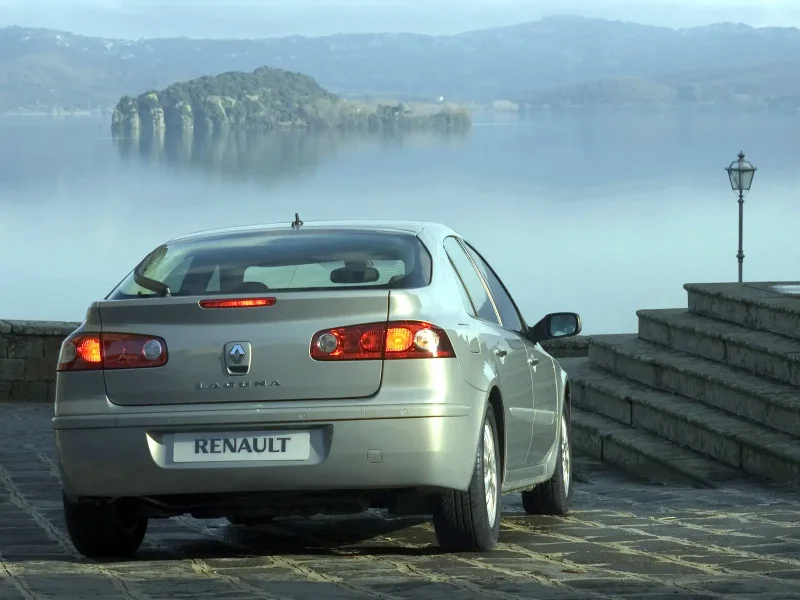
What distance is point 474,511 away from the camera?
6570mm

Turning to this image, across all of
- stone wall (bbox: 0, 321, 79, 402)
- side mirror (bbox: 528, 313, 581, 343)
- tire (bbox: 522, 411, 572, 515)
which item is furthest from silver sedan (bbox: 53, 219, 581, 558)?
stone wall (bbox: 0, 321, 79, 402)

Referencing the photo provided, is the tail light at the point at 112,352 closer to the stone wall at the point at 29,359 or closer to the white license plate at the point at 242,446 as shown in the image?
the white license plate at the point at 242,446

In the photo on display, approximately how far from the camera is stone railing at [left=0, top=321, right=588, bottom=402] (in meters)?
17.3

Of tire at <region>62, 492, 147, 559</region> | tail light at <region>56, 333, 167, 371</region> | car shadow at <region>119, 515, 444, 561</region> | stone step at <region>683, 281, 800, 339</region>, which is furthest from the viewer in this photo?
stone step at <region>683, 281, 800, 339</region>

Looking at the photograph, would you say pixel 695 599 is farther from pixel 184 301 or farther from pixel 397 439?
pixel 184 301

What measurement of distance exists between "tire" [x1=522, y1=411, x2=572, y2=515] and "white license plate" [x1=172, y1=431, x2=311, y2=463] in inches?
100

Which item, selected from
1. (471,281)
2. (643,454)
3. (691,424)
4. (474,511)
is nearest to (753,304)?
(691,424)

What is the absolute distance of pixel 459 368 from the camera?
252 inches

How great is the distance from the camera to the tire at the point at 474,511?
6547mm

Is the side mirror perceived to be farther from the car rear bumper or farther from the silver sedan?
the car rear bumper

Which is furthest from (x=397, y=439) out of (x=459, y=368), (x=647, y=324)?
(x=647, y=324)

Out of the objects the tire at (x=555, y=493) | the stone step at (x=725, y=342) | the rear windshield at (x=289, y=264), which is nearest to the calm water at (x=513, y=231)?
the stone step at (x=725, y=342)

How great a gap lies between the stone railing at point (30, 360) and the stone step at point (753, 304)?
21.4 feet

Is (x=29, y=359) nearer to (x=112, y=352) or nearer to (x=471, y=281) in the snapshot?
(x=471, y=281)
